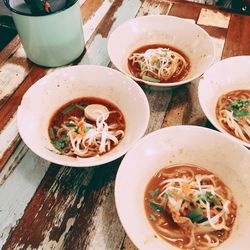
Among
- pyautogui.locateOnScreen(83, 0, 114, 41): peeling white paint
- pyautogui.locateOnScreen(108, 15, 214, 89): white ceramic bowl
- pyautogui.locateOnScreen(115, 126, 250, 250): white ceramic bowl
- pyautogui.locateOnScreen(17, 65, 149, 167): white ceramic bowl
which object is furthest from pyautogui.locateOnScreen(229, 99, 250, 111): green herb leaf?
pyautogui.locateOnScreen(83, 0, 114, 41): peeling white paint

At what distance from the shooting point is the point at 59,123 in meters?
1.46

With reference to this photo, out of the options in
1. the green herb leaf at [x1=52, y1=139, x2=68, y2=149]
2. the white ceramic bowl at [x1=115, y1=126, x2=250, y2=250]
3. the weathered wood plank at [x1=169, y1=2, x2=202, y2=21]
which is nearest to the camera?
the white ceramic bowl at [x1=115, y1=126, x2=250, y2=250]

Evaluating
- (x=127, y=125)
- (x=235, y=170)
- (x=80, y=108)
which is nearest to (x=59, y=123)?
(x=80, y=108)

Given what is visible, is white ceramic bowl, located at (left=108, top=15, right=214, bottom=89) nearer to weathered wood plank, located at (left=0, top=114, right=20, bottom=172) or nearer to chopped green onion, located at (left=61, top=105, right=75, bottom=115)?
chopped green onion, located at (left=61, top=105, right=75, bottom=115)

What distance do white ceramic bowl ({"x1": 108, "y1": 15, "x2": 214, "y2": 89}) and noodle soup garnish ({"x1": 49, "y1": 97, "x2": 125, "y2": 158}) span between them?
276mm

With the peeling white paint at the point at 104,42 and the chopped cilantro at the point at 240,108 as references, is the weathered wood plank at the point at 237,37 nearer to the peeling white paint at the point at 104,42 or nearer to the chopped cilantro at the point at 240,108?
the chopped cilantro at the point at 240,108

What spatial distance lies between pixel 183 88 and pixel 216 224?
0.85 meters

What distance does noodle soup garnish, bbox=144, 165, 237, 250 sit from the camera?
1083 mm

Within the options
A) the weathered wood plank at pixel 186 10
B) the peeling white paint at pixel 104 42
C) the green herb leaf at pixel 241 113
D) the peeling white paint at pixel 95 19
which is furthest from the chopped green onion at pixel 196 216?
the weathered wood plank at pixel 186 10

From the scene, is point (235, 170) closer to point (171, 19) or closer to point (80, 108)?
point (80, 108)

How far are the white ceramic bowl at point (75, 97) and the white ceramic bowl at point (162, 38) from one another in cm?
15

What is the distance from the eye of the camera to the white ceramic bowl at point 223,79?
1458 mm

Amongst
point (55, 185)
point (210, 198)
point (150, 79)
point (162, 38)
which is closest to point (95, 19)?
point (162, 38)

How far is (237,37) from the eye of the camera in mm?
2025
